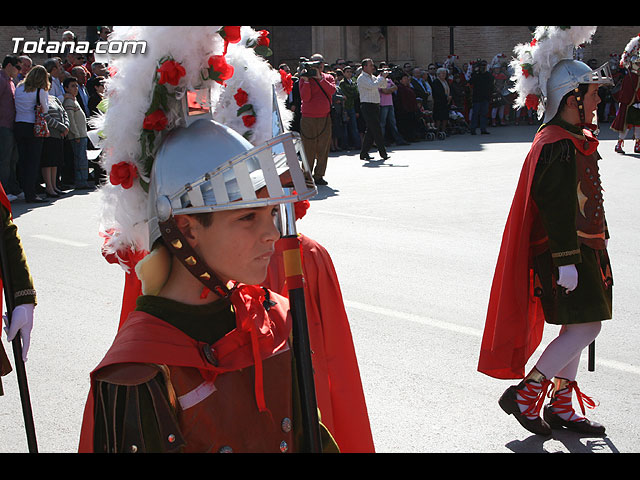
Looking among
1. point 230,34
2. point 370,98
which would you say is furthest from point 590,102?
point 370,98

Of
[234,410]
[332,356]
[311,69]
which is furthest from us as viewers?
[311,69]

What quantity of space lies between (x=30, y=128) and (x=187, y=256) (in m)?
10.7

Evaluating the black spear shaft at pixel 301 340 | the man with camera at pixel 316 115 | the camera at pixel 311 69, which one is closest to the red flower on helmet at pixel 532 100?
the black spear shaft at pixel 301 340

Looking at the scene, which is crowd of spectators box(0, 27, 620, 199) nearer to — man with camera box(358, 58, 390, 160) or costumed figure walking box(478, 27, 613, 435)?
man with camera box(358, 58, 390, 160)

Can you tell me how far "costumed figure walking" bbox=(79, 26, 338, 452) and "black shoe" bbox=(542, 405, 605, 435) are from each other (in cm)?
251

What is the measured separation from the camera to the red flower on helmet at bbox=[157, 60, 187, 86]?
2.05 m

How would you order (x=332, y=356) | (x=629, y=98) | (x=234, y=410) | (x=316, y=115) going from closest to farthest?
(x=234, y=410)
(x=332, y=356)
(x=316, y=115)
(x=629, y=98)

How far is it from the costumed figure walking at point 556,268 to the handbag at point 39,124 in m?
9.29

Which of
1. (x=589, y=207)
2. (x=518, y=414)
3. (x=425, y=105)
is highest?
(x=589, y=207)

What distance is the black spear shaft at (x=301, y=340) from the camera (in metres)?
1.80

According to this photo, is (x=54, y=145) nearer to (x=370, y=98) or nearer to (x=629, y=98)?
(x=370, y=98)

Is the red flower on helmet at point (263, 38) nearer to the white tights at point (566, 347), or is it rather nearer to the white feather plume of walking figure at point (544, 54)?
the white feather plume of walking figure at point (544, 54)

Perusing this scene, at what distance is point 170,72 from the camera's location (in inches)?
80.7
